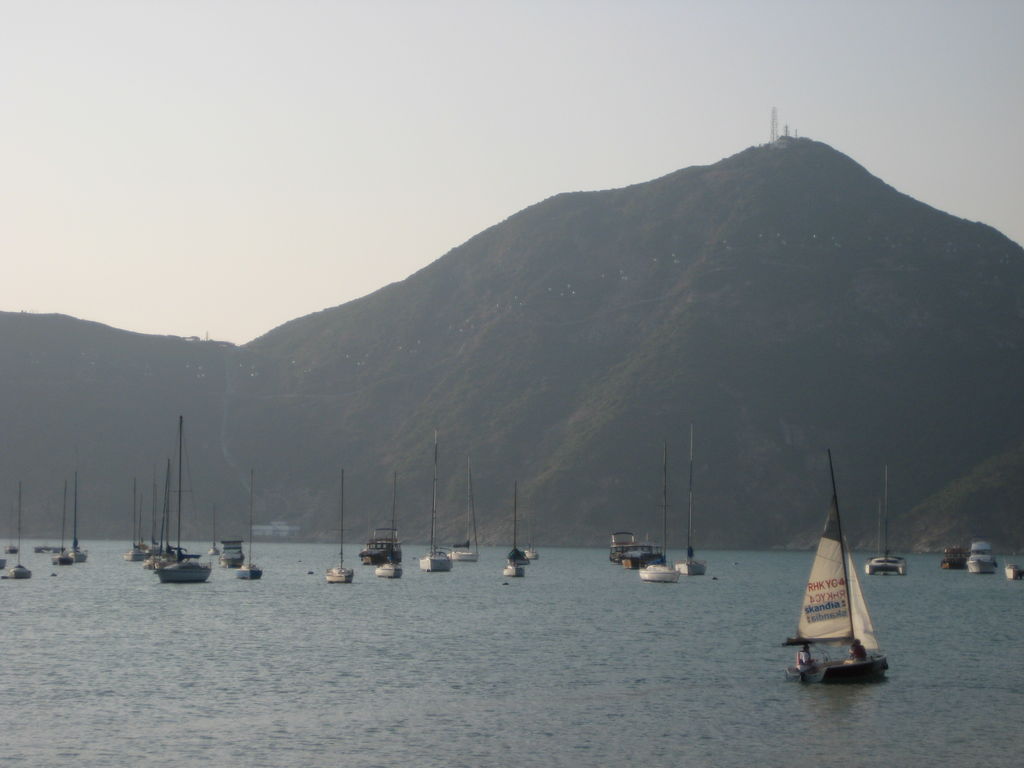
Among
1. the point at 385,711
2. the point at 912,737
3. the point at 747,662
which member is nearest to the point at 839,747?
the point at 912,737

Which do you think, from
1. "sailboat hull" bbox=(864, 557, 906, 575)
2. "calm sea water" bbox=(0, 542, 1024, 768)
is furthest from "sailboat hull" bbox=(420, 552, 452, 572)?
"sailboat hull" bbox=(864, 557, 906, 575)

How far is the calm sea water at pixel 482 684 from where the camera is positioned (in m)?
45.0

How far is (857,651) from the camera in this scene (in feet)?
187

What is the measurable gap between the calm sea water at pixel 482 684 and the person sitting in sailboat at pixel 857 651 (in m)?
1.13

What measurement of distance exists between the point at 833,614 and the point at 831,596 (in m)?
0.78

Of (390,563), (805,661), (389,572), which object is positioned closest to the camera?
(805,661)

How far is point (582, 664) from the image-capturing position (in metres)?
66.4

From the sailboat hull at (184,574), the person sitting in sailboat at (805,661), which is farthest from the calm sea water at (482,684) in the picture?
the sailboat hull at (184,574)

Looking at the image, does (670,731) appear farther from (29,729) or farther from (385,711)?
(29,729)

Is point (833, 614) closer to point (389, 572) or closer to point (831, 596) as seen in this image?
point (831, 596)

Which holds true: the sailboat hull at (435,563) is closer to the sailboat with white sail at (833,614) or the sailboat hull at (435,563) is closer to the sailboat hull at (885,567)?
the sailboat hull at (885,567)

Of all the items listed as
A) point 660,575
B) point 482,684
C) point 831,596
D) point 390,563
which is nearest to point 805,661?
point 831,596

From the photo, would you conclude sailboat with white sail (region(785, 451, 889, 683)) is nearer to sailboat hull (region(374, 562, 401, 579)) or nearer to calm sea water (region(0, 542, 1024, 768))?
calm sea water (region(0, 542, 1024, 768))

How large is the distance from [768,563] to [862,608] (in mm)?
126755
